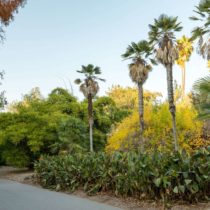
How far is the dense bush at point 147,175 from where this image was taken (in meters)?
12.3

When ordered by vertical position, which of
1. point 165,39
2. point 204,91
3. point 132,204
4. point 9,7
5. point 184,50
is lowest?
→ point 132,204

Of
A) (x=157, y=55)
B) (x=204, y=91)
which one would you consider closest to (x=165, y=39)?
(x=157, y=55)

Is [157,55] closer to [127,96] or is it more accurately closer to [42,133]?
→ [42,133]

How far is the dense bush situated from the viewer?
12281mm

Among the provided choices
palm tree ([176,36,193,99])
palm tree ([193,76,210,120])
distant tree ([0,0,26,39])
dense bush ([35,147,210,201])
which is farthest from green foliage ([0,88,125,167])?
distant tree ([0,0,26,39])

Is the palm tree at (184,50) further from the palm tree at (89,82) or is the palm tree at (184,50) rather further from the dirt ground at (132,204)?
the dirt ground at (132,204)

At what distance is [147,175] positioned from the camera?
1320cm

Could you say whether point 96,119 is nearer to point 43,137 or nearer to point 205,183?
point 43,137

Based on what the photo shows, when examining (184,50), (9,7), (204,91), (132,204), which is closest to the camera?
(9,7)

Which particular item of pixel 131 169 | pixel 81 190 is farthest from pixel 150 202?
pixel 81 190

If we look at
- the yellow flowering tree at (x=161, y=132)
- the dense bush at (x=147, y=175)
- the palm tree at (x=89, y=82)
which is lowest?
the dense bush at (x=147, y=175)

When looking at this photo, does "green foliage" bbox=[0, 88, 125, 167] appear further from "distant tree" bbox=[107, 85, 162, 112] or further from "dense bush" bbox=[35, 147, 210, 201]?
"distant tree" bbox=[107, 85, 162, 112]

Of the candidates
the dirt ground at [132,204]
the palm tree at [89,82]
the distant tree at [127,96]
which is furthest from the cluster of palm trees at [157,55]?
the distant tree at [127,96]

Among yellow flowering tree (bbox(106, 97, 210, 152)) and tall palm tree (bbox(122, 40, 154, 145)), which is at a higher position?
tall palm tree (bbox(122, 40, 154, 145))
